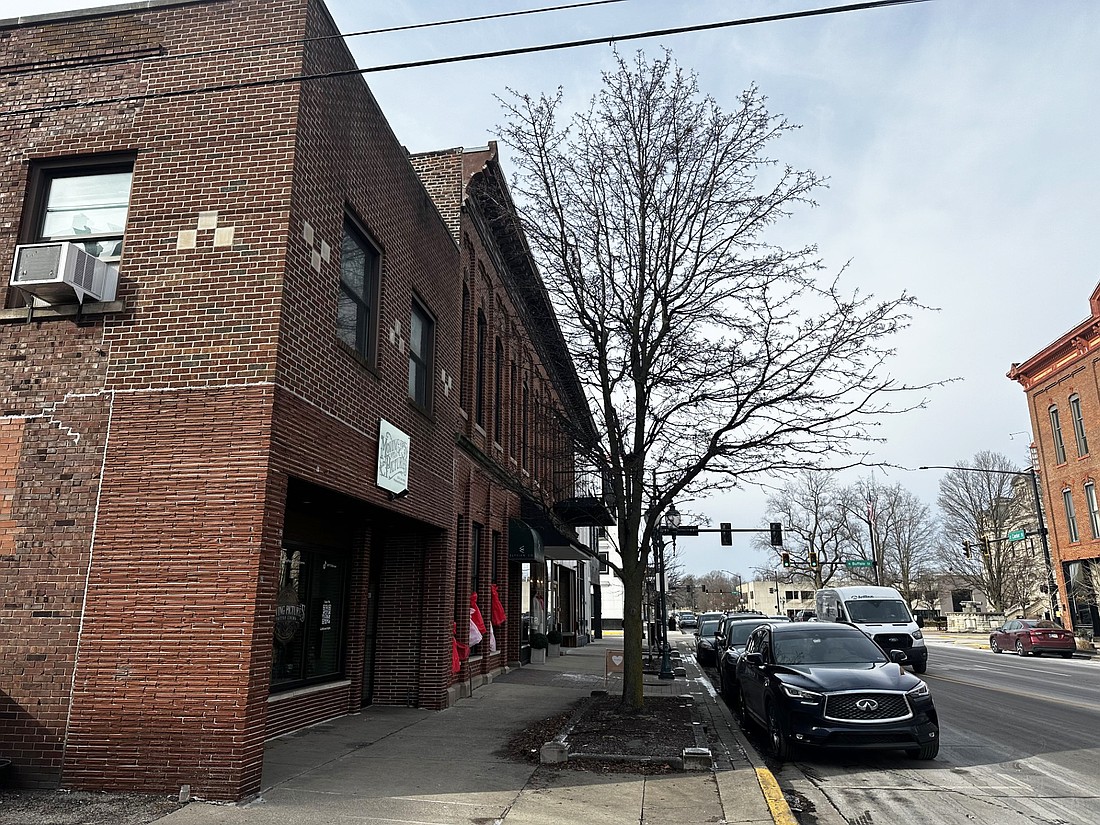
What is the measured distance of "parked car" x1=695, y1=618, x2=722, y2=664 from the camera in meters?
25.8

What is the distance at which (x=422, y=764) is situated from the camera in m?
8.97

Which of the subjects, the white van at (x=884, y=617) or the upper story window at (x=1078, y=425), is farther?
the upper story window at (x=1078, y=425)

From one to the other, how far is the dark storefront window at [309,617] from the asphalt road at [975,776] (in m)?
6.52

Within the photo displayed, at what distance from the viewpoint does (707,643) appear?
26.5m

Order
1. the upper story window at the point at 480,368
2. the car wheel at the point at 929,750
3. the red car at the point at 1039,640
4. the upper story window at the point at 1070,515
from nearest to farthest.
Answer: the car wheel at the point at 929,750
the upper story window at the point at 480,368
the red car at the point at 1039,640
the upper story window at the point at 1070,515

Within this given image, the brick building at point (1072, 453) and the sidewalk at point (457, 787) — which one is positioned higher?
the brick building at point (1072, 453)

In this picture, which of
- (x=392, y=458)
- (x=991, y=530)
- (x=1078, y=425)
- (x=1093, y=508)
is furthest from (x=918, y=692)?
→ (x=991, y=530)

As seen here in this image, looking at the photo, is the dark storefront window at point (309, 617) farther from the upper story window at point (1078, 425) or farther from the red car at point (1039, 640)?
the upper story window at point (1078, 425)

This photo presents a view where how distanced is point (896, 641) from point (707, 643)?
20.1 ft

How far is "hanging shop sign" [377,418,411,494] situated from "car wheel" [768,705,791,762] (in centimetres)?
604

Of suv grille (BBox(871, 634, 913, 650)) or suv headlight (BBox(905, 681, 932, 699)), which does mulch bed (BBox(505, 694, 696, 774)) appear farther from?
suv grille (BBox(871, 634, 913, 650))

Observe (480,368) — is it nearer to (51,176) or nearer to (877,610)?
(51,176)

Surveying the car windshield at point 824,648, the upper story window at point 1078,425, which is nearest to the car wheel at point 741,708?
the car windshield at point 824,648

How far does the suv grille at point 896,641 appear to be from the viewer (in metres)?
22.6
